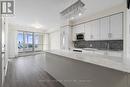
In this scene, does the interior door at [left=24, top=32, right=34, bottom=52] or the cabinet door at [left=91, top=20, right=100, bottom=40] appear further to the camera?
the interior door at [left=24, top=32, right=34, bottom=52]

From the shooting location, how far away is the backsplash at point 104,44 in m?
4.14

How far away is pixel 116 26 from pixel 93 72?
9.10 feet

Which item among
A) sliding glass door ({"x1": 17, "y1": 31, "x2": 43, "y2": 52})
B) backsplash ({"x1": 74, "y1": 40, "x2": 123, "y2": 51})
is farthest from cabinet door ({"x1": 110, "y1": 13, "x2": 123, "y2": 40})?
sliding glass door ({"x1": 17, "y1": 31, "x2": 43, "y2": 52})

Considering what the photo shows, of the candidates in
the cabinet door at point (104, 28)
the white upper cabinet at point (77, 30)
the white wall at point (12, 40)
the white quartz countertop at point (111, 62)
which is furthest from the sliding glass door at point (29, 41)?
the white quartz countertop at point (111, 62)

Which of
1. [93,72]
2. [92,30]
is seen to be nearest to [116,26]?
[92,30]

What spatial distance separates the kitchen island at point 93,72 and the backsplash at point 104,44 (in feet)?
7.38

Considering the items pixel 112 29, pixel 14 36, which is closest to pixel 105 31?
pixel 112 29

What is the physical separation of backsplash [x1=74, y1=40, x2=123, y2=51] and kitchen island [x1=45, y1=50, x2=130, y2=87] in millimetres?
2250

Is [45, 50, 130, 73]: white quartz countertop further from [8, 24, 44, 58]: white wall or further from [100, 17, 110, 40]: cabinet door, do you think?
[8, 24, 44, 58]: white wall

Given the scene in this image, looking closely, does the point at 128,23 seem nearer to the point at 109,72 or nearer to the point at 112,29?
the point at 112,29

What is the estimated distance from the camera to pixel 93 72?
168 cm

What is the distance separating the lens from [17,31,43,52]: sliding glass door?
8812 millimetres

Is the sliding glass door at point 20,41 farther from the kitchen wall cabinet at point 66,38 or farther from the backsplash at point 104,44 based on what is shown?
the backsplash at point 104,44

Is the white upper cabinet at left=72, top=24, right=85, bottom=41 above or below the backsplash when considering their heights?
above
